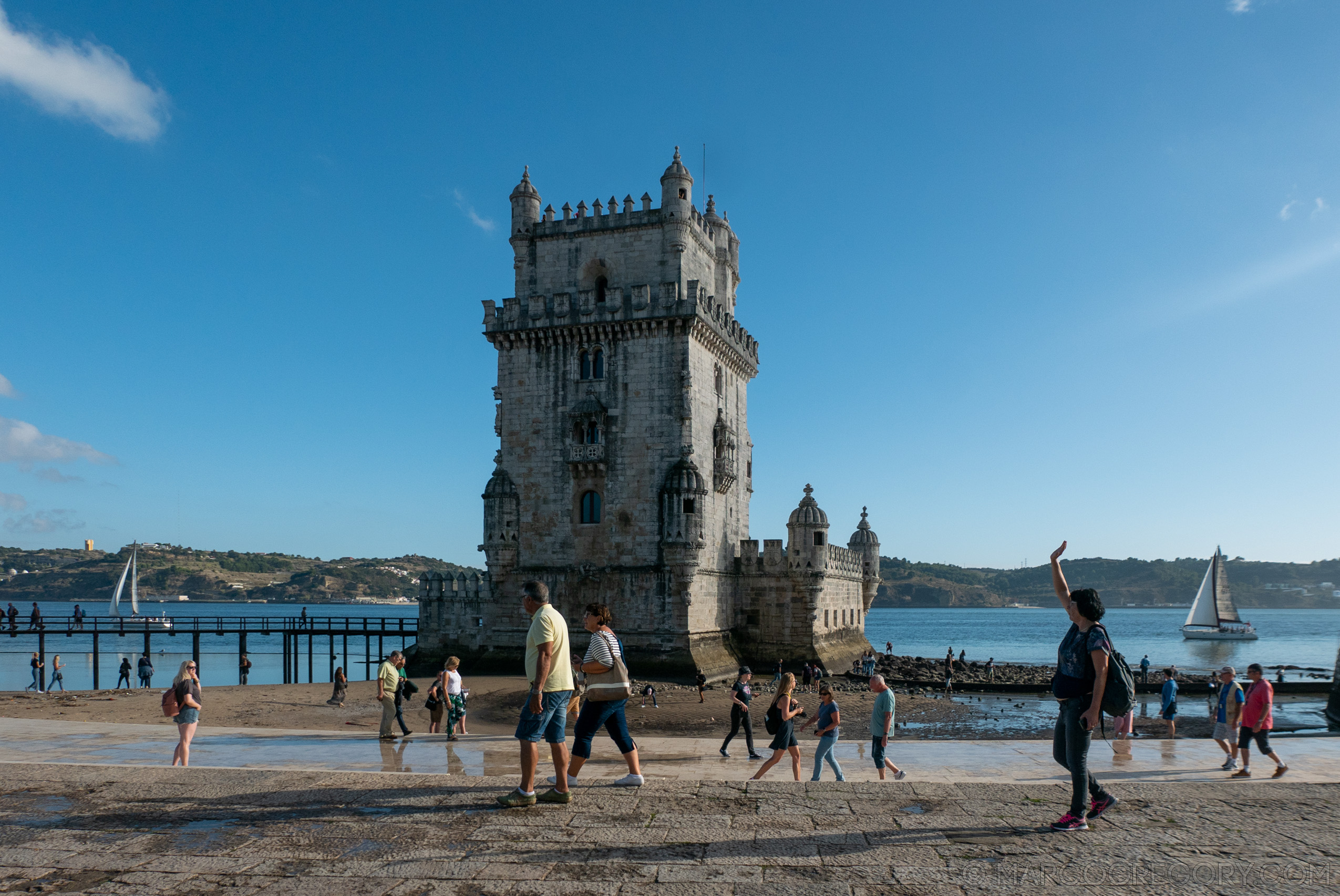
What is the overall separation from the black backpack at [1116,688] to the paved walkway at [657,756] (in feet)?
8.79

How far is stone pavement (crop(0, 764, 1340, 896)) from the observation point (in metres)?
6.22

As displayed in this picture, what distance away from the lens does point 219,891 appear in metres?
6.09

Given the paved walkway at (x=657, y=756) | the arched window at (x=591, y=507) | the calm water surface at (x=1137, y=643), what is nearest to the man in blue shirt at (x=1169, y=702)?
the paved walkway at (x=657, y=756)

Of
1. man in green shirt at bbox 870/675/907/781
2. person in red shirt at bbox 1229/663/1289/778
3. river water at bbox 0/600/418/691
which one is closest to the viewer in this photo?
man in green shirt at bbox 870/675/907/781

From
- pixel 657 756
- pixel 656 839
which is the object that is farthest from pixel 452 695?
pixel 656 839

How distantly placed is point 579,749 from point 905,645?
103498mm

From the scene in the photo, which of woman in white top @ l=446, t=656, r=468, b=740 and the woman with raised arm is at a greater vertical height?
the woman with raised arm

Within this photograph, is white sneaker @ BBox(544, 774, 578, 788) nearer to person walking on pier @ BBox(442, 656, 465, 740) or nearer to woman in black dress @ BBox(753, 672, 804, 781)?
woman in black dress @ BBox(753, 672, 804, 781)

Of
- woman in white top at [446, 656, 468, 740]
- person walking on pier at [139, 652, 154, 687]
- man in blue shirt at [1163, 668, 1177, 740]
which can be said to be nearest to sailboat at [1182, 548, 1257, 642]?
man in blue shirt at [1163, 668, 1177, 740]

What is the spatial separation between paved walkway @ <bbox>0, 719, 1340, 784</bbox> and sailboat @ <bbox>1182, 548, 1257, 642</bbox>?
100 m

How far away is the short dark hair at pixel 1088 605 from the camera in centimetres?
732

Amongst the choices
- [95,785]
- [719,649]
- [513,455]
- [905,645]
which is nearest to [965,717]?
[719,649]

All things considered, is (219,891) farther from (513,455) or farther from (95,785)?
(513,455)

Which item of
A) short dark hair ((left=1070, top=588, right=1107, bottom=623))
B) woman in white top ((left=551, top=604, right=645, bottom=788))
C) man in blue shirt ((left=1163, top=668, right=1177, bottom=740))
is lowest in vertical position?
man in blue shirt ((left=1163, top=668, right=1177, bottom=740))
